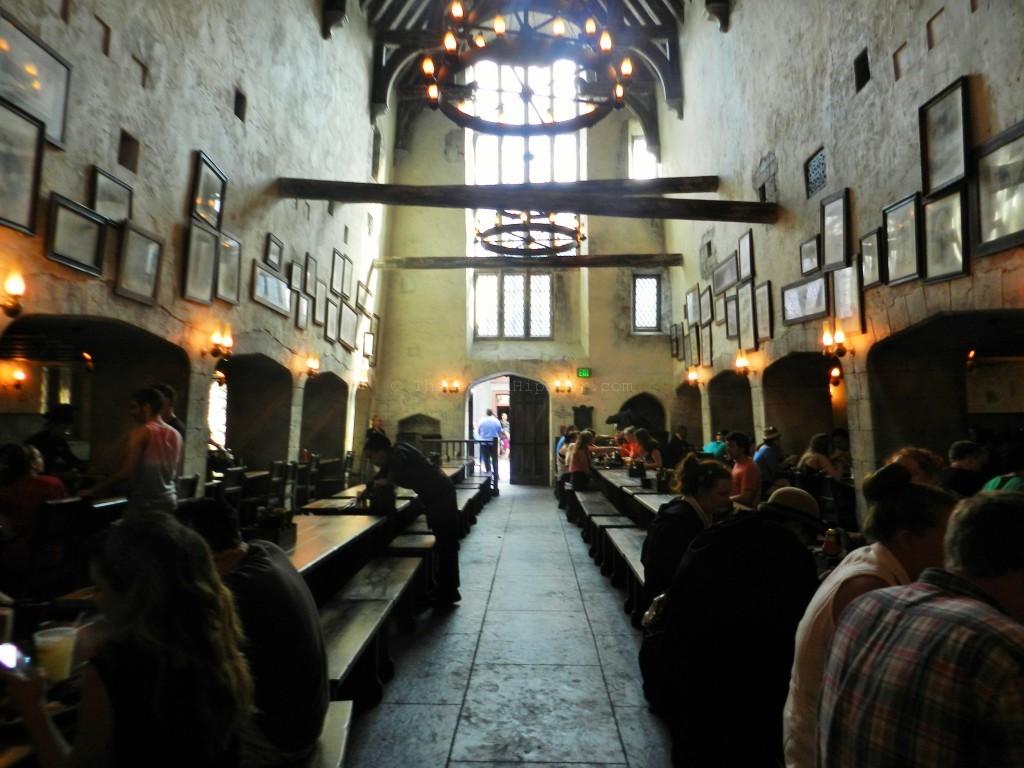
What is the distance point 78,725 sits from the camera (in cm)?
122

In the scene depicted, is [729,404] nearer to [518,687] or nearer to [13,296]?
[518,687]

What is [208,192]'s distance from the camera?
24.6 ft

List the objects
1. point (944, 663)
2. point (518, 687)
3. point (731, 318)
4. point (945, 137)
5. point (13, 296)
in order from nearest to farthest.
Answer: point (944, 663) → point (518, 687) → point (13, 296) → point (945, 137) → point (731, 318)

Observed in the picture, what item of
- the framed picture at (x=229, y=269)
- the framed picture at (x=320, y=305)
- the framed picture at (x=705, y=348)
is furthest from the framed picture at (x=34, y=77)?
the framed picture at (x=705, y=348)

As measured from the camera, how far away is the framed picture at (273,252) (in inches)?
362

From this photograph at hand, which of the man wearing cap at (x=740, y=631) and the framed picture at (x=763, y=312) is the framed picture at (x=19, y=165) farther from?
the framed picture at (x=763, y=312)

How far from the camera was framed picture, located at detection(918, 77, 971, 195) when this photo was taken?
17.2ft

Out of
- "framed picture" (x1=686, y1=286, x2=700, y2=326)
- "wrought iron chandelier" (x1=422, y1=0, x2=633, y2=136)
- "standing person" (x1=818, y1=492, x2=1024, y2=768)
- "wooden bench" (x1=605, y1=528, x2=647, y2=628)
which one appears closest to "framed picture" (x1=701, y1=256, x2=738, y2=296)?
"framed picture" (x1=686, y1=286, x2=700, y2=326)

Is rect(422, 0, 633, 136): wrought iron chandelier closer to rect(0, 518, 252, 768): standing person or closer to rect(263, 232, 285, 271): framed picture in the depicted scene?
rect(263, 232, 285, 271): framed picture

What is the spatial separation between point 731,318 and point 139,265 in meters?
8.79

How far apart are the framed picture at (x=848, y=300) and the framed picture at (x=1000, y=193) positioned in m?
1.87

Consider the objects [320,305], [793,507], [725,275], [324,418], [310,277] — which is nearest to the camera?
[793,507]

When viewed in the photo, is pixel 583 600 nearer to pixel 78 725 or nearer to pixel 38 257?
pixel 78 725

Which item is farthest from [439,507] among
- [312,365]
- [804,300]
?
[312,365]
